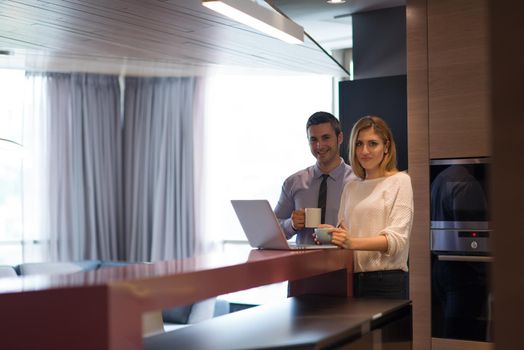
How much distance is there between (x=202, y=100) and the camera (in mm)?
7504

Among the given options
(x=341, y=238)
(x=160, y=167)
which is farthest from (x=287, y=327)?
(x=160, y=167)

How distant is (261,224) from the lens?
9.53ft

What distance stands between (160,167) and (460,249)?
415 centimetres

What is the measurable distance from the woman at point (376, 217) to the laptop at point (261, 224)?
15 cm

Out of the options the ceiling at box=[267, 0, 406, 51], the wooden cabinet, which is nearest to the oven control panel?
the wooden cabinet

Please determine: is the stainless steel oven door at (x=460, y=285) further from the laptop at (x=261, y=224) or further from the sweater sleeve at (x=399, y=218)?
the laptop at (x=261, y=224)

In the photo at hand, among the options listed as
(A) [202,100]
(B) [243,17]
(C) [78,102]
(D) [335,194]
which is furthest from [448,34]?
(C) [78,102]

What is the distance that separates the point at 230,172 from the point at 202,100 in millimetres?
807

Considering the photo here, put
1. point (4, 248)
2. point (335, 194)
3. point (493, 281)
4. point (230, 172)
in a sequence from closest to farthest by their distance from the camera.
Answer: point (493, 281)
point (335, 194)
point (4, 248)
point (230, 172)

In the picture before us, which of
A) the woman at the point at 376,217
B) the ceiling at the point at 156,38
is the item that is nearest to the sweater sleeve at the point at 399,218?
the woman at the point at 376,217

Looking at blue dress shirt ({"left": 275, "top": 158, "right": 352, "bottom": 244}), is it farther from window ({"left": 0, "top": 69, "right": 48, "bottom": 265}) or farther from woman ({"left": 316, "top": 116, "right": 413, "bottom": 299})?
window ({"left": 0, "top": 69, "right": 48, "bottom": 265})

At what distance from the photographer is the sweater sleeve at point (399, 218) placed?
287 centimetres

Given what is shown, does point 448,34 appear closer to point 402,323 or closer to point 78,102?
point 402,323

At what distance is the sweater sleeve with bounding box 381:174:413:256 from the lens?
287 centimetres
